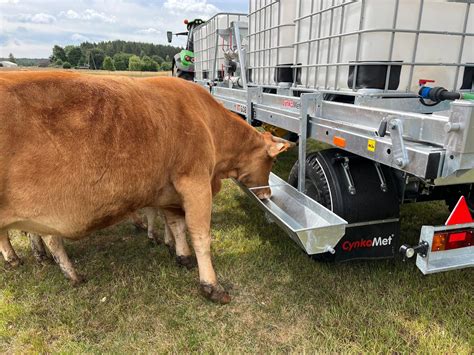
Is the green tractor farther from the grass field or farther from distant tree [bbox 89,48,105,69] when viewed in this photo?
distant tree [bbox 89,48,105,69]

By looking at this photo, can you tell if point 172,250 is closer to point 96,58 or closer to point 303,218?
point 303,218

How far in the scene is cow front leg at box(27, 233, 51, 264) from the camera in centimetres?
335

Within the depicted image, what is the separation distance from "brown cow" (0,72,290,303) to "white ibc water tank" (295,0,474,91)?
3.58 feet

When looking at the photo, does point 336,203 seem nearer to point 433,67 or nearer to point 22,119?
point 433,67

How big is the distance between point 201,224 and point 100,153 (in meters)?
0.97

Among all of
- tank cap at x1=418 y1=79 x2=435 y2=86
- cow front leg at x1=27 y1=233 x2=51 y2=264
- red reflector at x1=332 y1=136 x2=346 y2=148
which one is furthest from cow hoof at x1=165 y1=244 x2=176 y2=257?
tank cap at x1=418 y1=79 x2=435 y2=86

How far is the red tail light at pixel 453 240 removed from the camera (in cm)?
211

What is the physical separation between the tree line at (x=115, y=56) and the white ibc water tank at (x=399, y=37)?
2906 inches

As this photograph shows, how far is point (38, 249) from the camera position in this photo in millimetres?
3375

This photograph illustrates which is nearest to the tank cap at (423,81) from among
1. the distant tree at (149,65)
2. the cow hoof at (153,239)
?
the cow hoof at (153,239)

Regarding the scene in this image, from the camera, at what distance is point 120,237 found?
395 cm

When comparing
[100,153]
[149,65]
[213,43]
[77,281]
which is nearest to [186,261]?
[77,281]

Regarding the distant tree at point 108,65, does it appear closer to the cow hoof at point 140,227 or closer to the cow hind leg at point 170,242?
the cow hoof at point 140,227

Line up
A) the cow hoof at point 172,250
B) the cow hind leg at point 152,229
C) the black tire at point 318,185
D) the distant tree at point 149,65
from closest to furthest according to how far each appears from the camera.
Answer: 1. the black tire at point 318,185
2. the cow hoof at point 172,250
3. the cow hind leg at point 152,229
4. the distant tree at point 149,65
